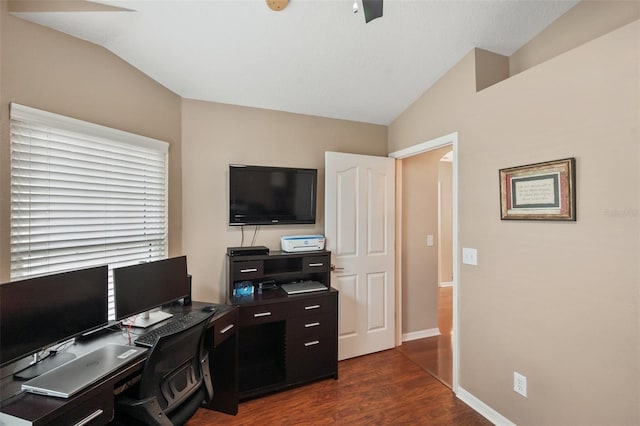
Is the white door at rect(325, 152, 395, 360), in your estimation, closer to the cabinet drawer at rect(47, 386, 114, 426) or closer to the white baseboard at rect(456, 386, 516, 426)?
the white baseboard at rect(456, 386, 516, 426)

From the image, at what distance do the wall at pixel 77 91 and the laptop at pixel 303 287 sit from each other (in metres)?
1.03

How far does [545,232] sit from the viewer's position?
1.73m

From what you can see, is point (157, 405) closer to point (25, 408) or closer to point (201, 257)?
point (25, 408)

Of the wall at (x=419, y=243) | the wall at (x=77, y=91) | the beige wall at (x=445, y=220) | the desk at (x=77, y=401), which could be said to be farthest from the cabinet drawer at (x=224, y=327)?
the beige wall at (x=445, y=220)

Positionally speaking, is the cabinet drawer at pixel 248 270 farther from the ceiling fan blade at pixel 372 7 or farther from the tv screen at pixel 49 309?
the ceiling fan blade at pixel 372 7

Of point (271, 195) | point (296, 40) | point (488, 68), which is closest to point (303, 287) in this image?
point (271, 195)

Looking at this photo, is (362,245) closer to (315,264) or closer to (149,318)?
(315,264)

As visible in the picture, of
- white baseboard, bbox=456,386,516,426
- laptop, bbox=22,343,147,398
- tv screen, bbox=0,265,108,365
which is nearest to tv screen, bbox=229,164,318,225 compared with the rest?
tv screen, bbox=0,265,108,365

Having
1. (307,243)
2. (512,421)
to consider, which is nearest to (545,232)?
(512,421)

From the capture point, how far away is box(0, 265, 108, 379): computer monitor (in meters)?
1.15

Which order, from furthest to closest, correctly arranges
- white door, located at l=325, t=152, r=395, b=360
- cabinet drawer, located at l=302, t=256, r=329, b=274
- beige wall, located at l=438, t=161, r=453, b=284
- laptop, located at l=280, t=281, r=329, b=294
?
beige wall, located at l=438, t=161, r=453, b=284 → white door, located at l=325, t=152, r=395, b=360 → cabinet drawer, located at l=302, t=256, r=329, b=274 → laptop, located at l=280, t=281, r=329, b=294

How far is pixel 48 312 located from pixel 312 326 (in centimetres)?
173

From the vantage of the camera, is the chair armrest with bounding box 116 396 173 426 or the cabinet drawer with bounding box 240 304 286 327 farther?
the cabinet drawer with bounding box 240 304 286 327

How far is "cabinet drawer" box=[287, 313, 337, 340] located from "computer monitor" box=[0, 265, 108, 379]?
4.30 ft
